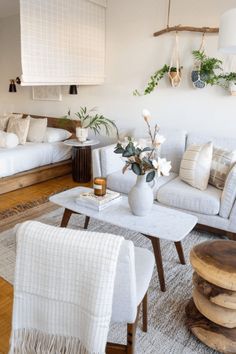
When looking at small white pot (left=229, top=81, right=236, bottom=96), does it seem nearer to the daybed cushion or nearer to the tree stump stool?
the tree stump stool

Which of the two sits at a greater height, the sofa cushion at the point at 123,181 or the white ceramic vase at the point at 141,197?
the white ceramic vase at the point at 141,197

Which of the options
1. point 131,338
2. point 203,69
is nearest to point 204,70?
point 203,69

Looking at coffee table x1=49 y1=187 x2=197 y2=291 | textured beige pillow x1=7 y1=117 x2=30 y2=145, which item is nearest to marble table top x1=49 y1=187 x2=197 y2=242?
coffee table x1=49 y1=187 x2=197 y2=291

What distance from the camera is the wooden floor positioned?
1.61 m

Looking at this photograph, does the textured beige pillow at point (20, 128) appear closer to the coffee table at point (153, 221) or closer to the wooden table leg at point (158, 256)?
the coffee table at point (153, 221)

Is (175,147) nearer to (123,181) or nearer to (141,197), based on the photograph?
(123,181)

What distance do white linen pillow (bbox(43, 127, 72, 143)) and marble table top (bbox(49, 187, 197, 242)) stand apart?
217 cm

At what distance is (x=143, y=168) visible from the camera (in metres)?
1.95

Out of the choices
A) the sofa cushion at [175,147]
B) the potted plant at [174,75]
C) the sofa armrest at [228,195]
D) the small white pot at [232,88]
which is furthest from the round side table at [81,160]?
the sofa armrest at [228,195]

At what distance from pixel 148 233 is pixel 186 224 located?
0.91 feet

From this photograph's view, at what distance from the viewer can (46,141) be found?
14.1ft

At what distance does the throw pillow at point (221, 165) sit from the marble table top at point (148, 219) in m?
0.83

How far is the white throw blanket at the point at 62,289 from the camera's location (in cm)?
99

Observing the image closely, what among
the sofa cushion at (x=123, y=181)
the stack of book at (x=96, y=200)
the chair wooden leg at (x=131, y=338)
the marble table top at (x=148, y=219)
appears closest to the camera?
the chair wooden leg at (x=131, y=338)
